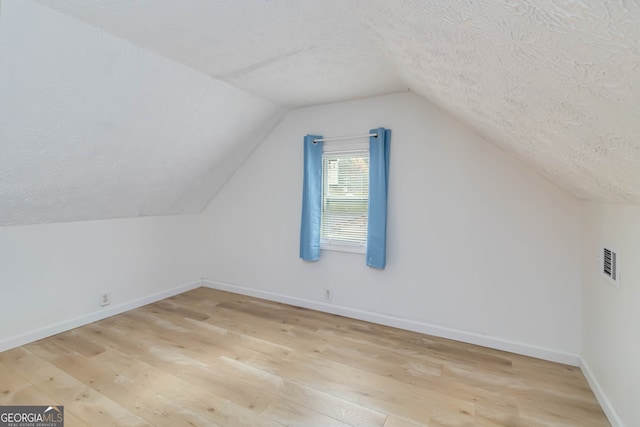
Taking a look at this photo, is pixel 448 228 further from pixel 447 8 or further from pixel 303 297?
pixel 447 8

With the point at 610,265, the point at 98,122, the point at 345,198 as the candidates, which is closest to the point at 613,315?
the point at 610,265

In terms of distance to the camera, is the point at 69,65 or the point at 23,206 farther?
the point at 23,206

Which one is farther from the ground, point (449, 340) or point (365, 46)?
point (365, 46)

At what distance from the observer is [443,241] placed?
8.88 ft

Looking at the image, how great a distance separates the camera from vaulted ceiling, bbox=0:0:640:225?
0.77 m

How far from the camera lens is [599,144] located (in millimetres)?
1060

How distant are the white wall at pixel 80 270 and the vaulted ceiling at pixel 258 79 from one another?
0.79ft

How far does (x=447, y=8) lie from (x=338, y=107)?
91.3 inches

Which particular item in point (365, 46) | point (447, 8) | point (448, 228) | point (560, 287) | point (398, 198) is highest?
point (365, 46)

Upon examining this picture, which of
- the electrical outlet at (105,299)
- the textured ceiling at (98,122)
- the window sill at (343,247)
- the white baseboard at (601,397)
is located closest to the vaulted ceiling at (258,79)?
the textured ceiling at (98,122)

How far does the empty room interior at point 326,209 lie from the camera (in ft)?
4.26

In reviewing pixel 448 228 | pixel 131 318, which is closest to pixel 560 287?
pixel 448 228

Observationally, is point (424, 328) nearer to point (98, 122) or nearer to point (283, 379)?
point (283, 379)

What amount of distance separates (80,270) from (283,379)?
90.5 inches
